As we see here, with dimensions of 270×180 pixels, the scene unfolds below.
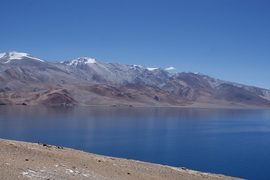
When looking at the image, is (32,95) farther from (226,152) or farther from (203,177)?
(203,177)

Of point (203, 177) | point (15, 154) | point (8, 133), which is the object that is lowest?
point (8, 133)

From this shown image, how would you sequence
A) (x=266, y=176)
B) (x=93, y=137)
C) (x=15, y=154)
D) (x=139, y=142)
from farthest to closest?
(x=93, y=137), (x=139, y=142), (x=266, y=176), (x=15, y=154)

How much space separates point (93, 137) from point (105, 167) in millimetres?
41321

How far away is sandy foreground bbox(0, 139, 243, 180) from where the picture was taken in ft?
40.5

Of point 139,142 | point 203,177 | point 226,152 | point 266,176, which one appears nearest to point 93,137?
point 139,142

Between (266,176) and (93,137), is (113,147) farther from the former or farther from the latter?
(266,176)

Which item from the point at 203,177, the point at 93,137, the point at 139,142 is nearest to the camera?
the point at 203,177

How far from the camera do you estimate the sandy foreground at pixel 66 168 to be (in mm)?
12352

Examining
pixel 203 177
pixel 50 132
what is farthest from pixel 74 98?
pixel 203 177

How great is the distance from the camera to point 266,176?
33719 millimetres

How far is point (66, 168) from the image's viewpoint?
45.0ft

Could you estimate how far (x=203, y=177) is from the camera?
59.5 feet

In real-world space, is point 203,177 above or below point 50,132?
above

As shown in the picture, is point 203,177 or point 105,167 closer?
point 105,167
